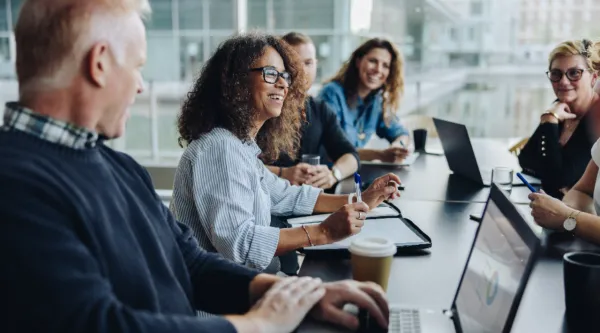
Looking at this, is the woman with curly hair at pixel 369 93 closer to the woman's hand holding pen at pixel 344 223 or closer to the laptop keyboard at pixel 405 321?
the woman's hand holding pen at pixel 344 223

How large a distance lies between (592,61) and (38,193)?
2038 mm

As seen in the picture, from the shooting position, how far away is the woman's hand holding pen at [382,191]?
73.0 inches

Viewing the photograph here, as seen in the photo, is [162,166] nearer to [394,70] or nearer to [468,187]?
[394,70]

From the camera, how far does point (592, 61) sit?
2201mm

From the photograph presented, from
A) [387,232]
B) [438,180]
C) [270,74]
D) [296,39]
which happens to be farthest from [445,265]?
[296,39]

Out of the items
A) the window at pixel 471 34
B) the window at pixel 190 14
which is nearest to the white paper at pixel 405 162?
the window at pixel 471 34

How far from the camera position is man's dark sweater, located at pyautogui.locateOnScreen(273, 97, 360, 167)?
2916 mm

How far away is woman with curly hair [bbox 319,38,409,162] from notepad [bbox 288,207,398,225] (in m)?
1.39

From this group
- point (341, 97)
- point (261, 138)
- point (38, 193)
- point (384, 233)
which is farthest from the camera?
point (341, 97)

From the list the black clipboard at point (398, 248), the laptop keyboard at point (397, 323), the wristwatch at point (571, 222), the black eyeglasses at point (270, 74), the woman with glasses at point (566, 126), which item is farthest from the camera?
the woman with glasses at point (566, 126)

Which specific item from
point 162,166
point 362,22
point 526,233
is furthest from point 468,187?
point 162,166

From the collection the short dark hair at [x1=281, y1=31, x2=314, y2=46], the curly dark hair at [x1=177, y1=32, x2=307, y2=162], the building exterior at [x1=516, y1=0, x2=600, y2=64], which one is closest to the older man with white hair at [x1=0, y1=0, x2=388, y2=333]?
the curly dark hair at [x1=177, y1=32, x2=307, y2=162]

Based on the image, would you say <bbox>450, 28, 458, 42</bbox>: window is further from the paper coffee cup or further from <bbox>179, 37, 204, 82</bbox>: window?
the paper coffee cup

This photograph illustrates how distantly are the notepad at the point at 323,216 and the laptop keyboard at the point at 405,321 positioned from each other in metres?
0.68
